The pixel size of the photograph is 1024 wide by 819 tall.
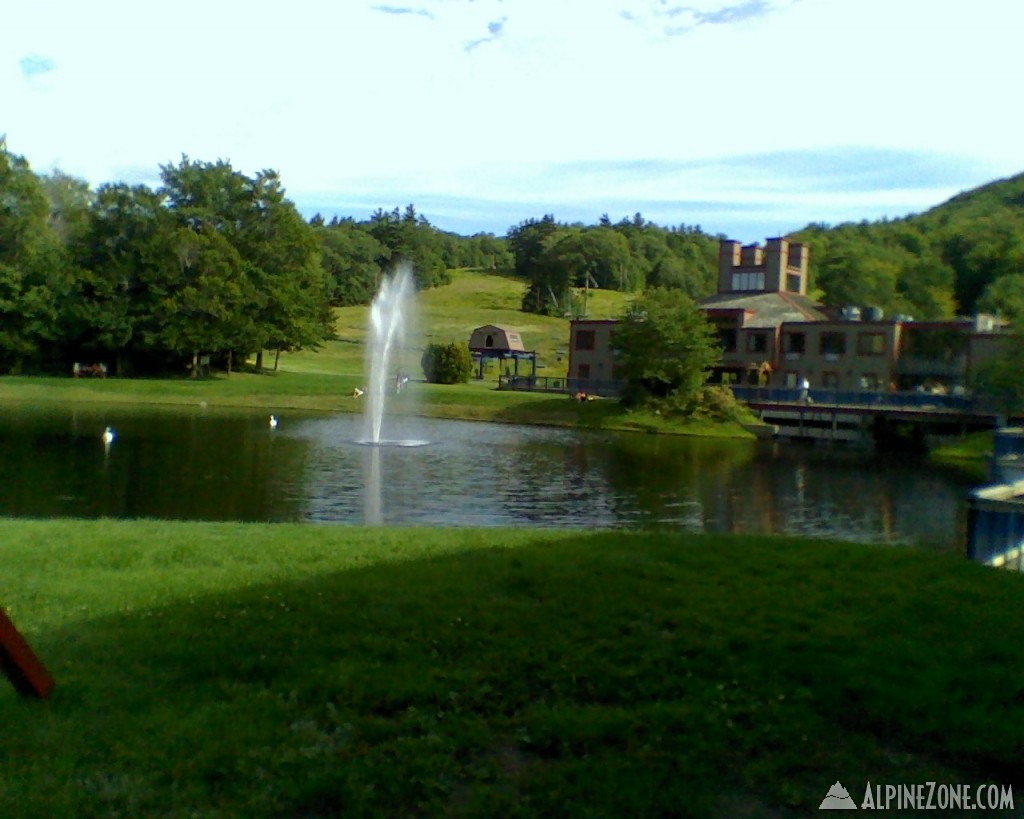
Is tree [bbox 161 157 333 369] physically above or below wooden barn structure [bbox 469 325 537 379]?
above

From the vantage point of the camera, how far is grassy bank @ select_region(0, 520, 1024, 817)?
5.30m

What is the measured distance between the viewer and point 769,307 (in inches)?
2963

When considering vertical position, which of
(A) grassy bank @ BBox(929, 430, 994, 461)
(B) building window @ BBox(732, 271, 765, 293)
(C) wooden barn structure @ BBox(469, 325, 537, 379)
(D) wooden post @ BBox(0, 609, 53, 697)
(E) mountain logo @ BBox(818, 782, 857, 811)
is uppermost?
(B) building window @ BBox(732, 271, 765, 293)

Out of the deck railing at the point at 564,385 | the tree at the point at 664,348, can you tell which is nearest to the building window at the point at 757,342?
the tree at the point at 664,348

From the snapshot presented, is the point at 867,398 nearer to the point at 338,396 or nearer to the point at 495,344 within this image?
the point at 338,396

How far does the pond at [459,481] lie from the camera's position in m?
23.5

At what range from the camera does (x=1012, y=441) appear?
21.7 m

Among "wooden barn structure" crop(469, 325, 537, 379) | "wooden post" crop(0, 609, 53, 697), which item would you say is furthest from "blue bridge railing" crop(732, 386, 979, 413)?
"wooden post" crop(0, 609, 53, 697)

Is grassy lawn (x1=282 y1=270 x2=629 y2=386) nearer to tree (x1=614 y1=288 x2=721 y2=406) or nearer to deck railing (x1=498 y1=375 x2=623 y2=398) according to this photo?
deck railing (x1=498 y1=375 x2=623 y2=398)

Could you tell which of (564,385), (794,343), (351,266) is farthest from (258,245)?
Answer: (351,266)

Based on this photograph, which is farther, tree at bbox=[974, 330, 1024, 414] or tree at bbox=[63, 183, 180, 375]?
tree at bbox=[63, 183, 180, 375]

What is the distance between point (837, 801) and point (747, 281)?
8062 cm

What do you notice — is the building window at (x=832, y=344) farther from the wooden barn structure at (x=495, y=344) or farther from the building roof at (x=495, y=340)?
the building roof at (x=495, y=340)

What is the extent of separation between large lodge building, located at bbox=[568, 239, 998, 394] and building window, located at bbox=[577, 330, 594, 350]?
7 centimetres
